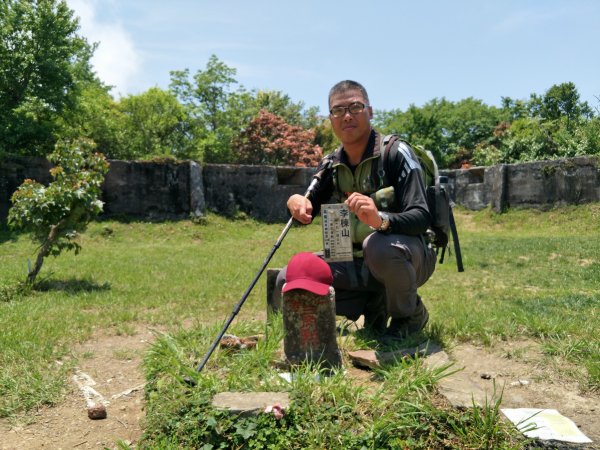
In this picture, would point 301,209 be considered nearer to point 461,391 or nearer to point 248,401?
point 248,401

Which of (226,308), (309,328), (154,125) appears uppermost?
(154,125)

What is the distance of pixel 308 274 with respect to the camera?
3.04 meters

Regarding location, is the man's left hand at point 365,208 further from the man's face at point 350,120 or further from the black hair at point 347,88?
the black hair at point 347,88

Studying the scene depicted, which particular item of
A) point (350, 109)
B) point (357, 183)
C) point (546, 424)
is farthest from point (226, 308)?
point (546, 424)

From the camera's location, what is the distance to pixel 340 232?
11.0 ft

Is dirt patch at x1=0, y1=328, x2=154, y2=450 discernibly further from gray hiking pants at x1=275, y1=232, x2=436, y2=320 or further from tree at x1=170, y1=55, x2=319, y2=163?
tree at x1=170, y1=55, x2=319, y2=163

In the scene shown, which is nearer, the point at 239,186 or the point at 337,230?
the point at 337,230

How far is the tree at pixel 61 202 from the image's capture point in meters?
6.68

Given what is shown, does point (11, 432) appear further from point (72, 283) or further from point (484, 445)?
point (72, 283)

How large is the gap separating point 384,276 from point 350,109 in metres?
1.11

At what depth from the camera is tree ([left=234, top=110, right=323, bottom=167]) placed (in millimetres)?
25906

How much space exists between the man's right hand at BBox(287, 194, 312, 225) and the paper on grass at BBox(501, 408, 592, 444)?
65.2 inches

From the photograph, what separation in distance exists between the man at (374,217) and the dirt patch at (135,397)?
A: 55 centimetres

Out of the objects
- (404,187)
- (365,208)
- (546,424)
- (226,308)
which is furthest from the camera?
(226,308)
